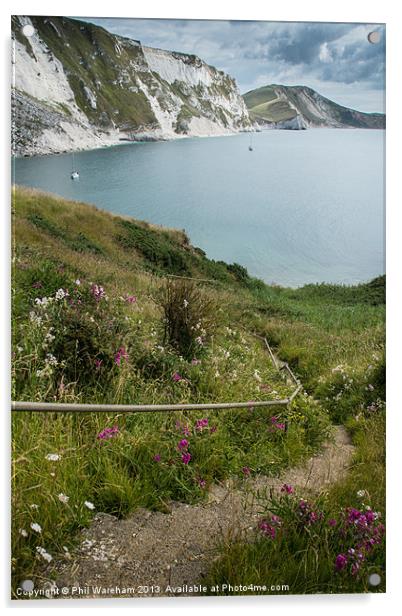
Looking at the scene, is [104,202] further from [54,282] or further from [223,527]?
[223,527]

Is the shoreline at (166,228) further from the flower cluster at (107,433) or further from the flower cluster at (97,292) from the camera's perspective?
the flower cluster at (107,433)

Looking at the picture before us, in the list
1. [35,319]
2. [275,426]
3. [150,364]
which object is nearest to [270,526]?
[275,426]

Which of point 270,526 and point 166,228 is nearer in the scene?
point 270,526

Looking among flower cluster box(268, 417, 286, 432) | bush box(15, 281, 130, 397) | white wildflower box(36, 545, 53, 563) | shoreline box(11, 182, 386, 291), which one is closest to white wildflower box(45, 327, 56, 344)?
bush box(15, 281, 130, 397)

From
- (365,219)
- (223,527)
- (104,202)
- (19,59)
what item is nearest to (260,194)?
(365,219)

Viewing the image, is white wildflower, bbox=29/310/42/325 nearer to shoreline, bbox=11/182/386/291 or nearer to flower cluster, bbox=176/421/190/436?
shoreline, bbox=11/182/386/291

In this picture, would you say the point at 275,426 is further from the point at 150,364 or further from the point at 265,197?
the point at 265,197

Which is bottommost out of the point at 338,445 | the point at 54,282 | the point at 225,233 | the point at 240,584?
the point at 240,584
